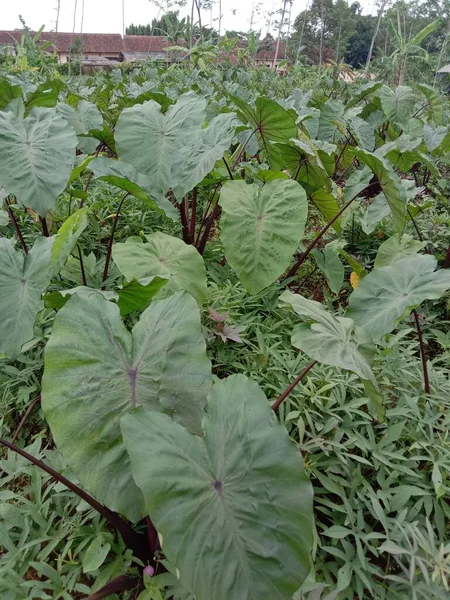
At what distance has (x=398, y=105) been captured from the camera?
9.75 ft

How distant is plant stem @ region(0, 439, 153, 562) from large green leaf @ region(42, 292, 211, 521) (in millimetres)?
195

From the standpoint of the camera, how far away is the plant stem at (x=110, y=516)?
96 cm

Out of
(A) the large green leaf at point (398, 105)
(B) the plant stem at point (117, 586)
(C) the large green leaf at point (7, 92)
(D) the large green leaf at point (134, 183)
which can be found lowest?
(B) the plant stem at point (117, 586)

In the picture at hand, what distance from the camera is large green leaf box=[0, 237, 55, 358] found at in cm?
113

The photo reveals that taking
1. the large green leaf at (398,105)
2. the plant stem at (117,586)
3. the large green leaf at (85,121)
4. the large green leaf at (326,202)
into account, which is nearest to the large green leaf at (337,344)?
the plant stem at (117,586)

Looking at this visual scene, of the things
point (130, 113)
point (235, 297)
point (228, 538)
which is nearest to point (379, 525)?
point (228, 538)

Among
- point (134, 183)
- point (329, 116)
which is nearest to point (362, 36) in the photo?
point (329, 116)

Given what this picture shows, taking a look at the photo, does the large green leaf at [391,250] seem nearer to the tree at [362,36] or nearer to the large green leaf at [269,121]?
the large green leaf at [269,121]

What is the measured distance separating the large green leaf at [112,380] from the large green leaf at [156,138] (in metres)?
0.86

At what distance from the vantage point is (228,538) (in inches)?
27.1

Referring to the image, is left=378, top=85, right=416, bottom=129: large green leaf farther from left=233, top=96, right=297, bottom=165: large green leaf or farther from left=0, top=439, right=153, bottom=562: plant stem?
left=0, top=439, right=153, bottom=562: plant stem

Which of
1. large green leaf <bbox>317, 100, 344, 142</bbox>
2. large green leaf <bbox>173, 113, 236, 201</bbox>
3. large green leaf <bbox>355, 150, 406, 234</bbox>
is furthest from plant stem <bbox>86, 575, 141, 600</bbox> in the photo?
large green leaf <bbox>317, 100, 344, 142</bbox>

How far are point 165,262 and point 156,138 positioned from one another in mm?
582

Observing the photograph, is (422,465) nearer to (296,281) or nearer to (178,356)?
(178,356)
